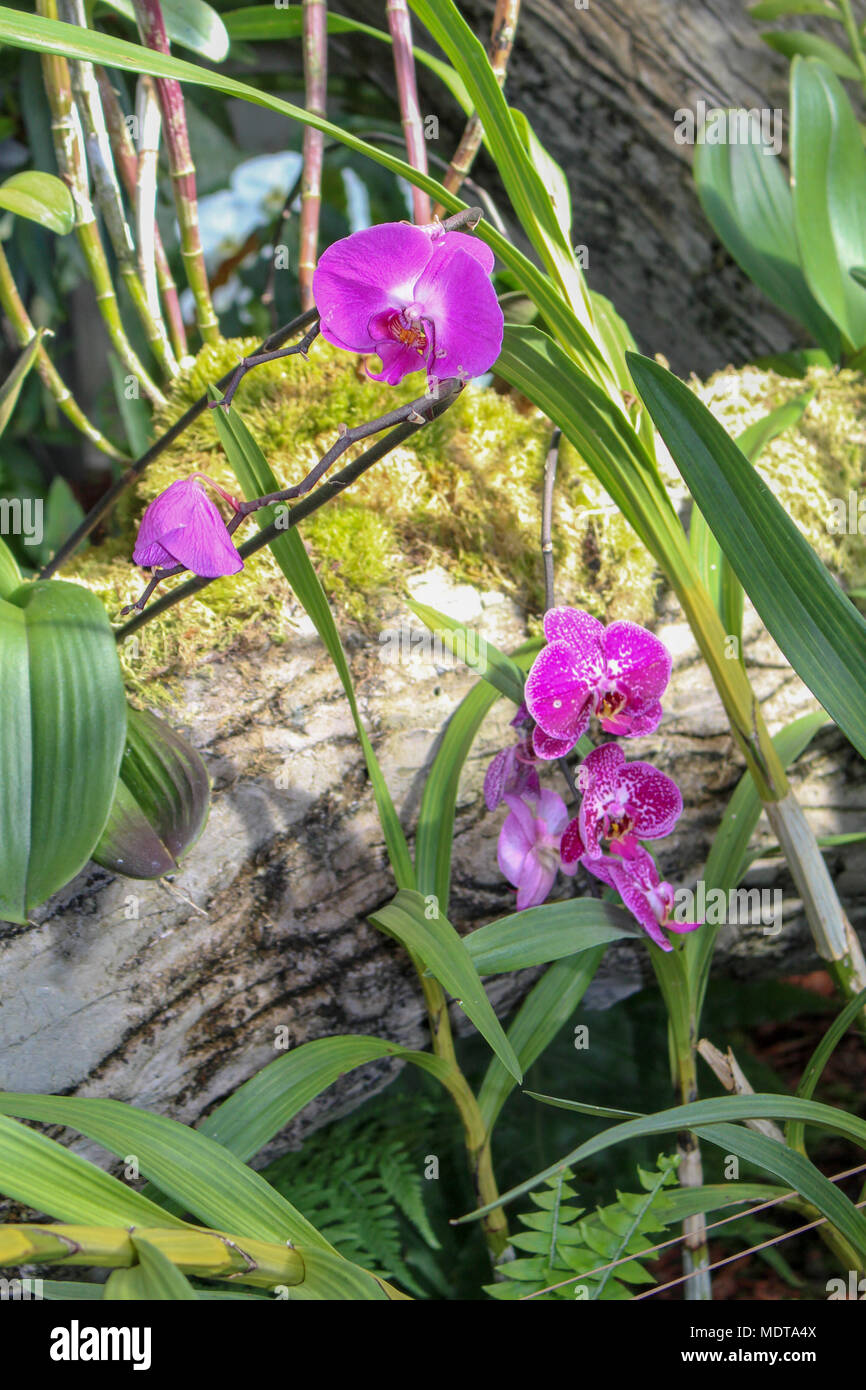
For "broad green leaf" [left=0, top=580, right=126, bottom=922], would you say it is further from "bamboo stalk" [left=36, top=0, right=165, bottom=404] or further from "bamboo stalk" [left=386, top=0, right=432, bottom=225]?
"bamboo stalk" [left=386, top=0, right=432, bottom=225]

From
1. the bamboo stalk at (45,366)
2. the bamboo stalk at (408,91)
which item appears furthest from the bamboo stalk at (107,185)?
the bamboo stalk at (408,91)

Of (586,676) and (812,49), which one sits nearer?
(586,676)

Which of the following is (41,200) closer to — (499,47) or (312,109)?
(312,109)

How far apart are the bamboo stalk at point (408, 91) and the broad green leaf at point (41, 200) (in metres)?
0.44

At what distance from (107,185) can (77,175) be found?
3 cm

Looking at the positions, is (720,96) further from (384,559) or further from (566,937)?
(566,937)

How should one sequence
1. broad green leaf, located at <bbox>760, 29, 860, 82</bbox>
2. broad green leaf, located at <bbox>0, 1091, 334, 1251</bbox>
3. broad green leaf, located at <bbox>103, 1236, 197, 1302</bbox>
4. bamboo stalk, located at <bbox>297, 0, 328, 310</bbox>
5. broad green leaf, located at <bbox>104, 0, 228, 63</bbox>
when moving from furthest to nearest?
broad green leaf, located at <bbox>760, 29, 860, 82</bbox> < bamboo stalk, located at <bbox>297, 0, 328, 310</bbox> < broad green leaf, located at <bbox>104, 0, 228, 63</bbox> < broad green leaf, located at <bbox>0, 1091, 334, 1251</bbox> < broad green leaf, located at <bbox>103, 1236, 197, 1302</bbox>

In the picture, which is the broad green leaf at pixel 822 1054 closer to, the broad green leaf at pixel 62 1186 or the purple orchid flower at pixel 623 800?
the purple orchid flower at pixel 623 800

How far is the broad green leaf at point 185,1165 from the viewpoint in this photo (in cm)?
56

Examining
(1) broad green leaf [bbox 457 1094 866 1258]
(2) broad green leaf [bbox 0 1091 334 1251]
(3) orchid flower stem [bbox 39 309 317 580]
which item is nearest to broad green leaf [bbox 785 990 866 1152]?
(1) broad green leaf [bbox 457 1094 866 1258]

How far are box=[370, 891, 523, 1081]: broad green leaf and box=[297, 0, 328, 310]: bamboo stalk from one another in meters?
0.73

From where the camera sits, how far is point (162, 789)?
701mm

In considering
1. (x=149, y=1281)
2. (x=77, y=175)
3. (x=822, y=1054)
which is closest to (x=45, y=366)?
(x=77, y=175)

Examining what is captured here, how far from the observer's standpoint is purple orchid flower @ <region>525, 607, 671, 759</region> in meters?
0.70
